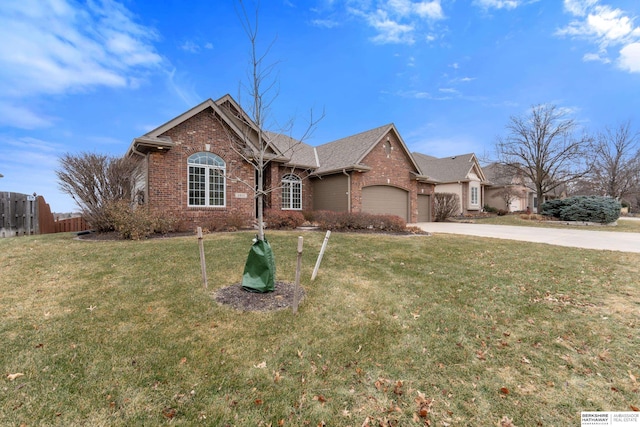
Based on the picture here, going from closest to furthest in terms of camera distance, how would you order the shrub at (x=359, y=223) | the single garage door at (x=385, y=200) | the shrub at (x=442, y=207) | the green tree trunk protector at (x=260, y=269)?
1. the green tree trunk protector at (x=260, y=269)
2. the shrub at (x=359, y=223)
3. the single garage door at (x=385, y=200)
4. the shrub at (x=442, y=207)

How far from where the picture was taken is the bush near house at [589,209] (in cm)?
1781

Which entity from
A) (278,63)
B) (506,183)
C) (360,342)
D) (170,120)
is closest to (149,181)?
(170,120)

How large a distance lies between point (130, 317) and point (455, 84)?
21.0 meters

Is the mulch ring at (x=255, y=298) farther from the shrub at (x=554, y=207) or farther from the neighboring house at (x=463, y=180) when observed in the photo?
the neighboring house at (x=463, y=180)

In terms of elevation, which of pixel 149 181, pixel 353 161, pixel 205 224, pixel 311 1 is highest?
pixel 311 1

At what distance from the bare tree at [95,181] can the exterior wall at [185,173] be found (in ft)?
3.48

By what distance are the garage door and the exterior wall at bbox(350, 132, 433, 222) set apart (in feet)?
5.42

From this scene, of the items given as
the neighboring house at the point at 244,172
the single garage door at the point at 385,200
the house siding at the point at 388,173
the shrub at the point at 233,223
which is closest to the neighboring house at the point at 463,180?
the neighboring house at the point at 244,172

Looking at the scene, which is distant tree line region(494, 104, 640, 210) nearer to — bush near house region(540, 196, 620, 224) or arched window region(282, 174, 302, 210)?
bush near house region(540, 196, 620, 224)

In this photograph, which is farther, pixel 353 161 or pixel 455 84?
pixel 455 84

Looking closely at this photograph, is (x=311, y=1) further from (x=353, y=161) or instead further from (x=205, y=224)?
(x=205, y=224)

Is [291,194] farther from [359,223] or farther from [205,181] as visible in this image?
[359,223]

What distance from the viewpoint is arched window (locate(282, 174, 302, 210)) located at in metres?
16.7

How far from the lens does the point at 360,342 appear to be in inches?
145
